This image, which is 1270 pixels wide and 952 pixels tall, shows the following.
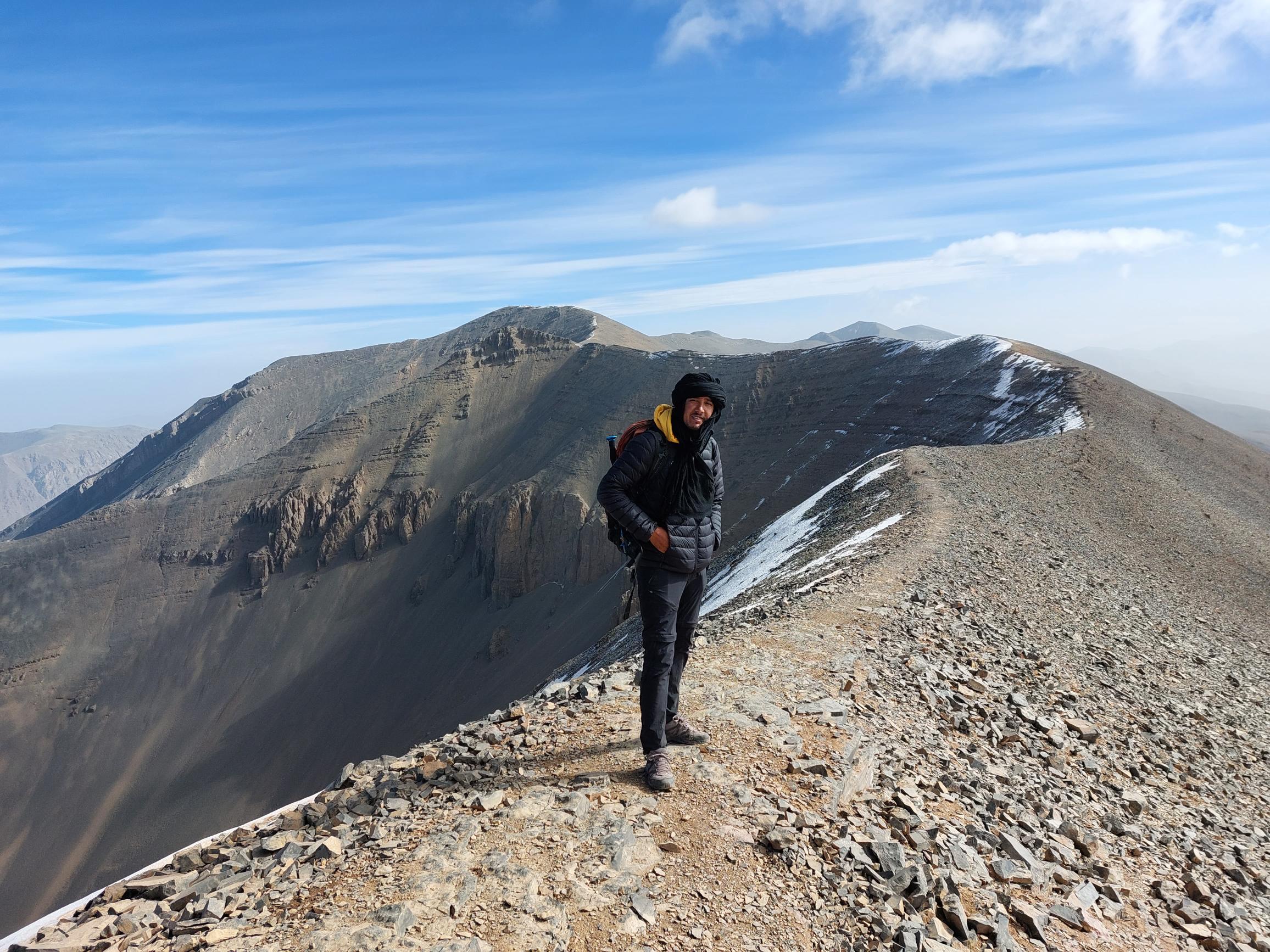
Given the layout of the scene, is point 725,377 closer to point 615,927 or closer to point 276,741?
point 276,741

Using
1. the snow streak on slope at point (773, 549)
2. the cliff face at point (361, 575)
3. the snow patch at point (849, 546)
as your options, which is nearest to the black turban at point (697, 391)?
the snow patch at point (849, 546)

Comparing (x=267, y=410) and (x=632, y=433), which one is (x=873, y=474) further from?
(x=267, y=410)

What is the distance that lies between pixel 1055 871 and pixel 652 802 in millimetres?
3271

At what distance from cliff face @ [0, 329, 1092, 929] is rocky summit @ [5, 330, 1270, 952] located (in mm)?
26795

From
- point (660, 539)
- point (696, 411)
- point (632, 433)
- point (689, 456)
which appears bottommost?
point (660, 539)

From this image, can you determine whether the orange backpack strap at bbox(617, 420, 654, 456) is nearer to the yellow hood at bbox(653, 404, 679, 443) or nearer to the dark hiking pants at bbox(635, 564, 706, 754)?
the yellow hood at bbox(653, 404, 679, 443)

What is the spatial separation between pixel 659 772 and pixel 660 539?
6.26 ft

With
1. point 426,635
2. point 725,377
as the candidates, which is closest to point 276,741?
point 426,635

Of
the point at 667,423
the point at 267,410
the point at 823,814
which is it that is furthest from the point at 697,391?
the point at 267,410

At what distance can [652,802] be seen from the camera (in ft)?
18.6

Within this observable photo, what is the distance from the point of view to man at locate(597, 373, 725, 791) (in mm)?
5898

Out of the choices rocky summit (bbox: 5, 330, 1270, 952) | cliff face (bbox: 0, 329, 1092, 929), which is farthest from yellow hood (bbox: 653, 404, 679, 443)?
cliff face (bbox: 0, 329, 1092, 929)

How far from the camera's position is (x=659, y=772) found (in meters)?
5.87

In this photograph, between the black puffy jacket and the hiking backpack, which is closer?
the black puffy jacket
